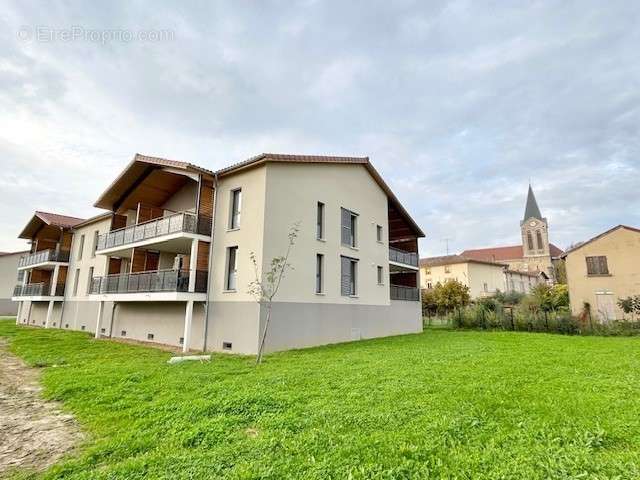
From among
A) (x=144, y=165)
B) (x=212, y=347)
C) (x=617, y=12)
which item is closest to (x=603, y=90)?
(x=617, y=12)

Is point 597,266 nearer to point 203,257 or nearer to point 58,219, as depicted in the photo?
point 203,257

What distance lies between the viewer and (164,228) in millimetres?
15492

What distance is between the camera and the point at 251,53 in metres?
11.8

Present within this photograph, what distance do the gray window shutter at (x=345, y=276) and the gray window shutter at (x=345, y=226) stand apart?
3.24 ft

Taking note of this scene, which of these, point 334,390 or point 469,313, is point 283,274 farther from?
point 469,313

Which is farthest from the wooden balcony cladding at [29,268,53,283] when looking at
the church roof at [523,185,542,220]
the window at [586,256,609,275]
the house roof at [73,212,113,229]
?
the church roof at [523,185,542,220]

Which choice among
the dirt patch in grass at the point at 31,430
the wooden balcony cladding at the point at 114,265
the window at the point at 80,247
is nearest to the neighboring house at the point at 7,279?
the window at the point at 80,247

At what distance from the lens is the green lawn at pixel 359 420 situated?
3.69 meters

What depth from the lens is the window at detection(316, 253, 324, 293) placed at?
51.2ft

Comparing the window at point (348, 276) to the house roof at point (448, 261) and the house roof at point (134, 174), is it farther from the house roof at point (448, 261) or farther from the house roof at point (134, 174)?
the house roof at point (448, 261)

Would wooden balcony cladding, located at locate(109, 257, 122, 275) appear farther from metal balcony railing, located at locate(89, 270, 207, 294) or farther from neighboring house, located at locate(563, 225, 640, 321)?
neighboring house, located at locate(563, 225, 640, 321)

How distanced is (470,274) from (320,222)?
36887 mm

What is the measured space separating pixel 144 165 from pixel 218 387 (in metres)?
14.0

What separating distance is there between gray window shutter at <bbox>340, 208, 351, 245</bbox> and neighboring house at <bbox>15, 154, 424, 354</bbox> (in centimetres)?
5
